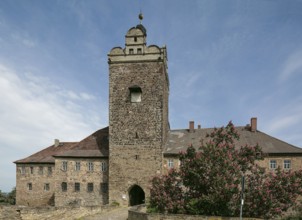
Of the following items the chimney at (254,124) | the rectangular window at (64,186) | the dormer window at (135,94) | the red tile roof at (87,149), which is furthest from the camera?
the chimney at (254,124)

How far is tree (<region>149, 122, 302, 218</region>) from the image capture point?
1280 centimetres

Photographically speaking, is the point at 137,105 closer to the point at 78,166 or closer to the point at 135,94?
the point at 135,94

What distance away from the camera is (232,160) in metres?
14.2

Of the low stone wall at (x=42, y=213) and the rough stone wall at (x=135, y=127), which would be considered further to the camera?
the rough stone wall at (x=135, y=127)

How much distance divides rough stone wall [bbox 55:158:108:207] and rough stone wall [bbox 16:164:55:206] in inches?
163

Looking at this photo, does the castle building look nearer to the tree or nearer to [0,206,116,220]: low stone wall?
[0,206,116,220]: low stone wall

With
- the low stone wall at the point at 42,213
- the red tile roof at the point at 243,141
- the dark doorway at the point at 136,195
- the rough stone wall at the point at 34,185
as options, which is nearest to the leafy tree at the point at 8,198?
the rough stone wall at the point at 34,185

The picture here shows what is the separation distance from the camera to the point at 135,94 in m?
25.3

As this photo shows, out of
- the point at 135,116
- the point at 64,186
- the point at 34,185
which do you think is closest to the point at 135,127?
the point at 135,116

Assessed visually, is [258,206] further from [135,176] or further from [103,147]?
[103,147]

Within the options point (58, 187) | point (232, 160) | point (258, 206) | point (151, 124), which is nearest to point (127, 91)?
point (151, 124)

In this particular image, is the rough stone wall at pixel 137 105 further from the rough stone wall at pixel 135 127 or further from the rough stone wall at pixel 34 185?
the rough stone wall at pixel 34 185

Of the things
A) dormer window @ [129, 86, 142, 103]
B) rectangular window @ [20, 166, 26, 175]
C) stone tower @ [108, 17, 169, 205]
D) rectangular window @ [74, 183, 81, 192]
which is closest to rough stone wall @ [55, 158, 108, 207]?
rectangular window @ [74, 183, 81, 192]

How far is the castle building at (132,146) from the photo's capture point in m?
24.2
